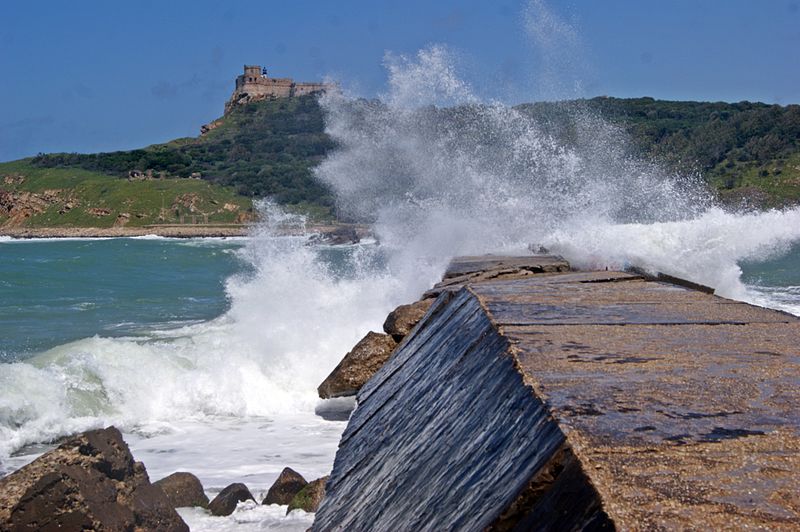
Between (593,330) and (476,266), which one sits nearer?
(593,330)

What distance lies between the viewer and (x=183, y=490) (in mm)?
6781

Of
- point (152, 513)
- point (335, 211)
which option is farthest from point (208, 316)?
point (335, 211)

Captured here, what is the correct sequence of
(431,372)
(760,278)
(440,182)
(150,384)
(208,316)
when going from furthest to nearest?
(760,278)
(208,316)
(440,182)
(150,384)
(431,372)

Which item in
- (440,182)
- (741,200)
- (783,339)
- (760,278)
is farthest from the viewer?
(741,200)

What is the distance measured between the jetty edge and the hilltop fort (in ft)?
407

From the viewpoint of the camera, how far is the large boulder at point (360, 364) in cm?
762

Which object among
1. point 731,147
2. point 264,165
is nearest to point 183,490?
point 731,147

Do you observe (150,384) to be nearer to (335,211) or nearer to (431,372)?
(431,372)

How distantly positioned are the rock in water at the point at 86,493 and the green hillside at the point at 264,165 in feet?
156

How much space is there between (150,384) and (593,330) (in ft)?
31.2

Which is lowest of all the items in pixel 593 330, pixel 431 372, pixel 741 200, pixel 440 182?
pixel 431 372

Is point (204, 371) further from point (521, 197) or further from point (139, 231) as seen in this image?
point (139, 231)

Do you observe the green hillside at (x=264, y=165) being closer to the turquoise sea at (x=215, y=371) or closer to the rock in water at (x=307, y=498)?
the turquoise sea at (x=215, y=371)

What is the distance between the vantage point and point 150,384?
444 inches
